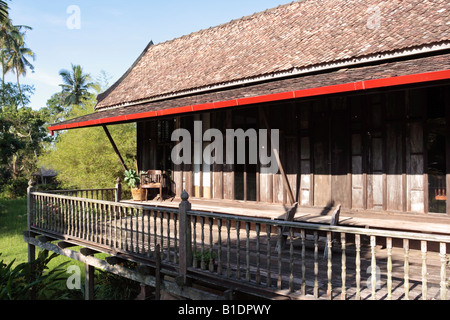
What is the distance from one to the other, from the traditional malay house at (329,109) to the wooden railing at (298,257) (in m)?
0.98

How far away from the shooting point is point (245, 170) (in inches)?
327

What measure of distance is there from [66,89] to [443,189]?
155 feet

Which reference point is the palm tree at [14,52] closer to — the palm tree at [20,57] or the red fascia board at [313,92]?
the palm tree at [20,57]

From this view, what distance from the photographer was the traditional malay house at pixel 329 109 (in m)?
5.74

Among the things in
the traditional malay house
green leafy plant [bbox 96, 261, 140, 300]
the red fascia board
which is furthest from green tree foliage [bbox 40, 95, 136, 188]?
the red fascia board

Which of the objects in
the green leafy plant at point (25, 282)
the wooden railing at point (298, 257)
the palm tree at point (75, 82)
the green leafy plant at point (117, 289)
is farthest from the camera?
the palm tree at point (75, 82)

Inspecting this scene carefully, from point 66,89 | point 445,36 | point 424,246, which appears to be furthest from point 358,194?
point 66,89

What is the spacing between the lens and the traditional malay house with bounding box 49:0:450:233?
5.74m

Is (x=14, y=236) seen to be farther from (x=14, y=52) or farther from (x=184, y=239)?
(x=14, y=52)

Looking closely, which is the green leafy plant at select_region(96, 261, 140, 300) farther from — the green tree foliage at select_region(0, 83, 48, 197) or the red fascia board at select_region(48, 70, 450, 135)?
the green tree foliage at select_region(0, 83, 48, 197)

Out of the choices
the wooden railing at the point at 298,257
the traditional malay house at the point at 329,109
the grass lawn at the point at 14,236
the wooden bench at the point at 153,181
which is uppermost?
the traditional malay house at the point at 329,109

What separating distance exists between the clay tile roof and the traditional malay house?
0.04m

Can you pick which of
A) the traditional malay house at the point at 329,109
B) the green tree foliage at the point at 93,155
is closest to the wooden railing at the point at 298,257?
the traditional malay house at the point at 329,109
